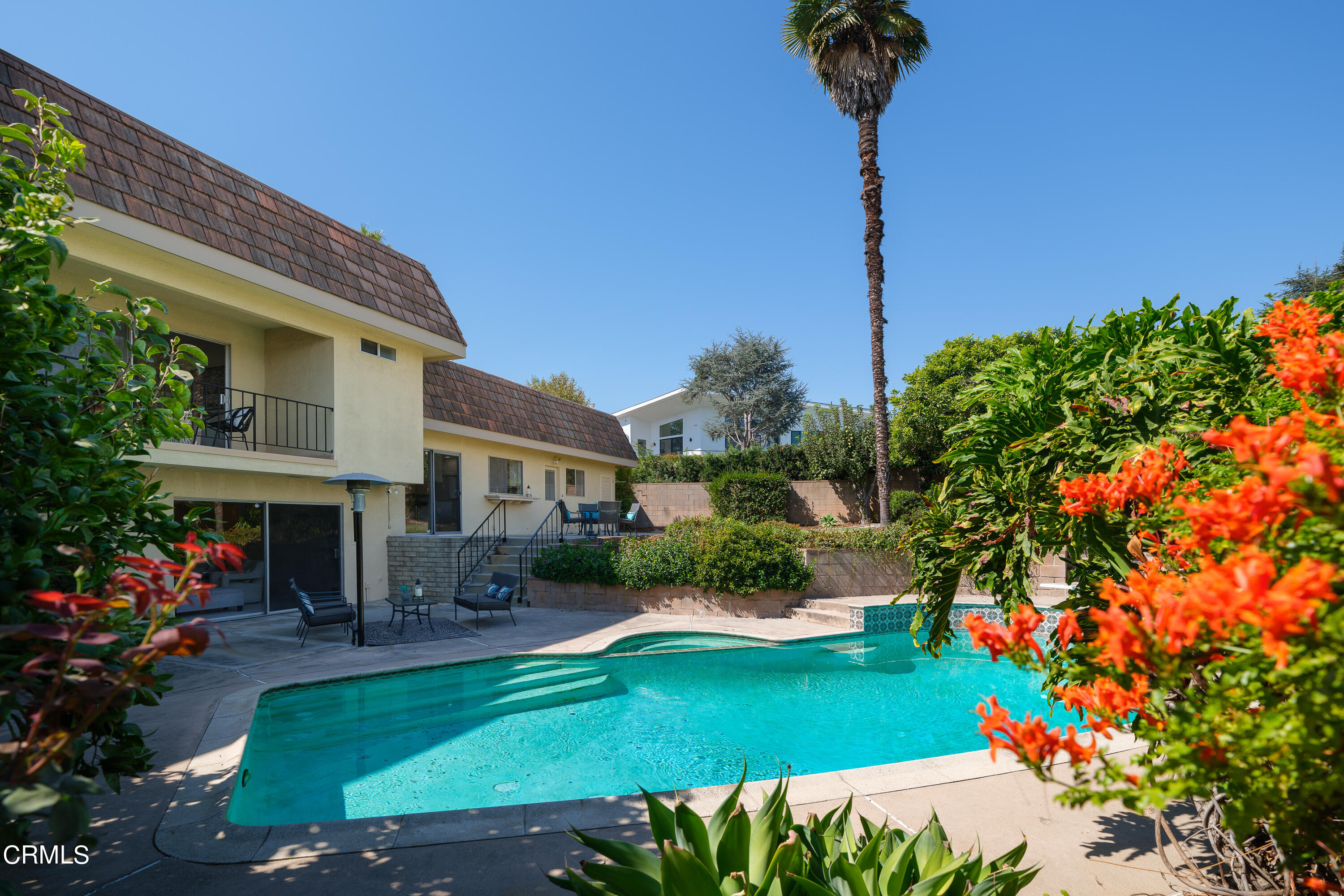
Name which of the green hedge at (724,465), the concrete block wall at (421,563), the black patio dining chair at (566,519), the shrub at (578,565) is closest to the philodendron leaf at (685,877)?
the shrub at (578,565)

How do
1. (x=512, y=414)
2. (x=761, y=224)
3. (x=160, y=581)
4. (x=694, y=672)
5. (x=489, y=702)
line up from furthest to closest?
(x=761, y=224), (x=512, y=414), (x=694, y=672), (x=489, y=702), (x=160, y=581)

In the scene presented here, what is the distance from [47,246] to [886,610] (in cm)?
1274

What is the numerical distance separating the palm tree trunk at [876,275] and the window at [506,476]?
1112 cm

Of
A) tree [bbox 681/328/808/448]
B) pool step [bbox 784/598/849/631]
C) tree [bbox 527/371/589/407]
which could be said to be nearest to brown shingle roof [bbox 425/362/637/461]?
pool step [bbox 784/598/849/631]

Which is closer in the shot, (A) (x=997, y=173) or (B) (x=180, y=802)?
(B) (x=180, y=802)

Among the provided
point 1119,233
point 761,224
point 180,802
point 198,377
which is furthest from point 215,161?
point 1119,233

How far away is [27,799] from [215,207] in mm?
12261

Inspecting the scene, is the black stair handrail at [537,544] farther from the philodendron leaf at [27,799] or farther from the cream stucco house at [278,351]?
the philodendron leaf at [27,799]

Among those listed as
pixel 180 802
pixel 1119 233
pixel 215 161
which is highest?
pixel 1119 233

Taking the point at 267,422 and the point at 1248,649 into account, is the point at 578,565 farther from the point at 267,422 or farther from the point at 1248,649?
the point at 1248,649

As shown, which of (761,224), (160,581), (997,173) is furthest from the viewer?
(761,224)

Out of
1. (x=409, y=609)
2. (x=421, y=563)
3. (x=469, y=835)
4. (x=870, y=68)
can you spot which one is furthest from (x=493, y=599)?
(x=870, y=68)

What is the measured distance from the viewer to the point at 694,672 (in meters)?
9.40

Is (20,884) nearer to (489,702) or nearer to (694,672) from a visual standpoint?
(489,702)
